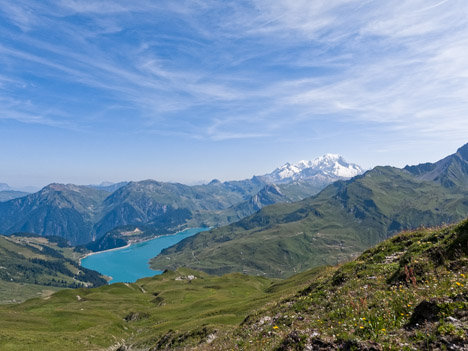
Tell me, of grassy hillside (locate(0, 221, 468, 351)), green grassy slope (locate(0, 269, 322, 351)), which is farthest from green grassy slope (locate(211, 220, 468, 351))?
green grassy slope (locate(0, 269, 322, 351))

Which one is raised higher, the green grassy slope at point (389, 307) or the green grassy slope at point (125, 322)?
the green grassy slope at point (389, 307)

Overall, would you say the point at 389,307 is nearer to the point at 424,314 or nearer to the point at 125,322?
the point at 424,314

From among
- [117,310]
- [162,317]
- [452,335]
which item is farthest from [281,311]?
[117,310]

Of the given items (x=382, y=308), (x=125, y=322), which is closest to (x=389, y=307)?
(x=382, y=308)

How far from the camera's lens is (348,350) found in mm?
11055

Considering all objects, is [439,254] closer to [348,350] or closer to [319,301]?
[319,301]

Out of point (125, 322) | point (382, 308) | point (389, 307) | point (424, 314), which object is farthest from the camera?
point (125, 322)

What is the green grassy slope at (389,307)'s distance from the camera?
10.8 m

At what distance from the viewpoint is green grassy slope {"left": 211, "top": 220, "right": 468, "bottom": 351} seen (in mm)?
10812

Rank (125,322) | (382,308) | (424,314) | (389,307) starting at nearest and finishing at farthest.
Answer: (424,314), (389,307), (382,308), (125,322)

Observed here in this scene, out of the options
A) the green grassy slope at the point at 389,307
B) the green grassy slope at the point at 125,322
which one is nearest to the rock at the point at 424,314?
the green grassy slope at the point at 389,307

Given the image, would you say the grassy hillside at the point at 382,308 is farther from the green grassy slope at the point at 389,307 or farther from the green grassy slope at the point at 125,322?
the green grassy slope at the point at 125,322

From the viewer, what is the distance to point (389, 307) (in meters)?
14.5

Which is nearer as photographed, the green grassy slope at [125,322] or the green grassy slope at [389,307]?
the green grassy slope at [389,307]
